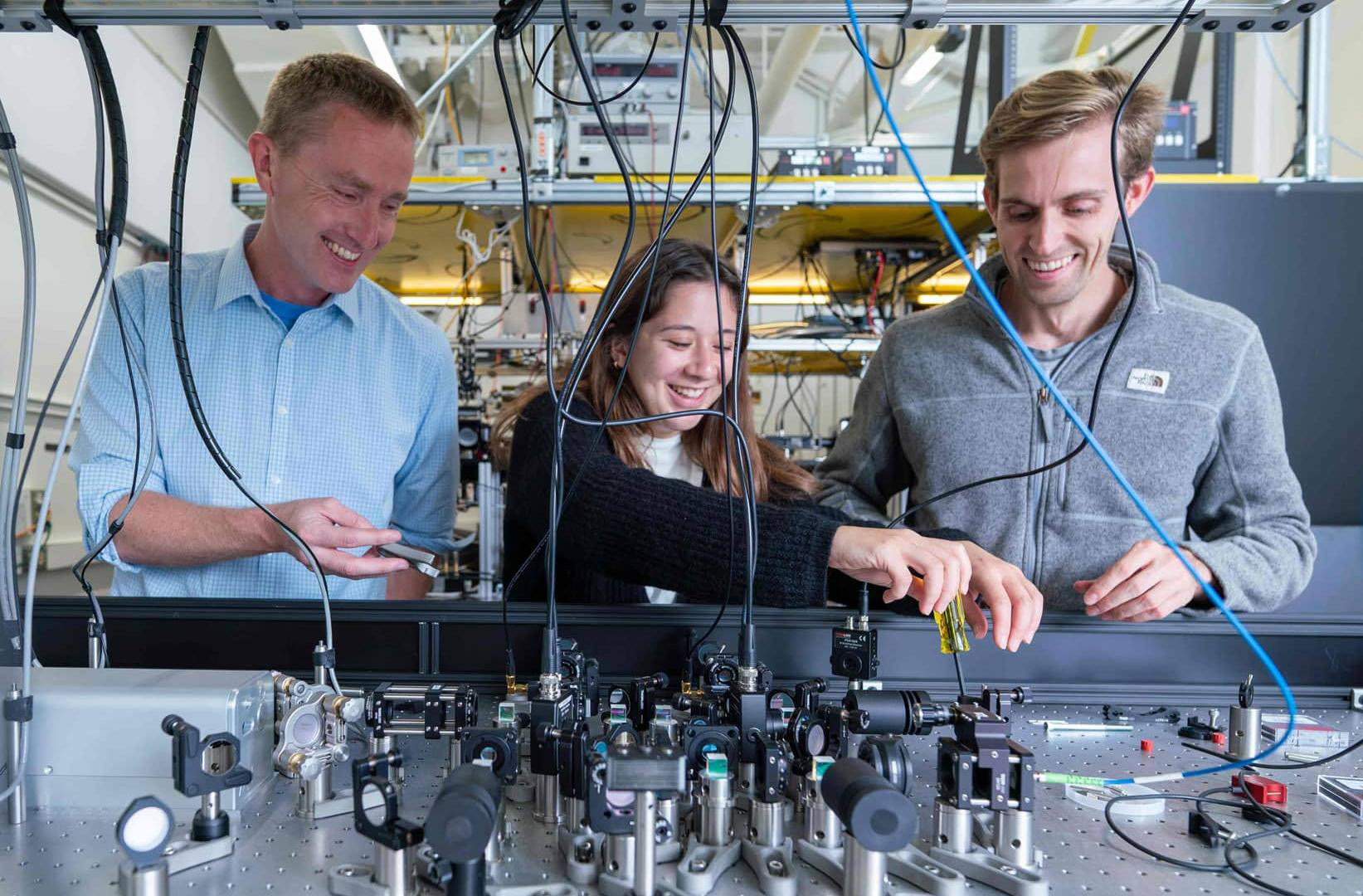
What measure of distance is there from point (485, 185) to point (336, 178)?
1176 mm

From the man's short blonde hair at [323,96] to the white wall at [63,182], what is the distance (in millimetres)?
1246

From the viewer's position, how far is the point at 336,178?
1225 millimetres

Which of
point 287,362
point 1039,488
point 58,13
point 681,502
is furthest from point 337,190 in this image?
point 1039,488

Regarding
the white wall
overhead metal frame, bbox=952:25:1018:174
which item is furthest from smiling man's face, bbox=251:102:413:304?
overhead metal frame, bbox=952:25:1018:174

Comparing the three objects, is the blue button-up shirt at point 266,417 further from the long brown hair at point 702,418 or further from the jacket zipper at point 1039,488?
the jacket zipper at point 1039,488

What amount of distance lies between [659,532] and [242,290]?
83 cm

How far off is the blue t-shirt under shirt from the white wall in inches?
48.0

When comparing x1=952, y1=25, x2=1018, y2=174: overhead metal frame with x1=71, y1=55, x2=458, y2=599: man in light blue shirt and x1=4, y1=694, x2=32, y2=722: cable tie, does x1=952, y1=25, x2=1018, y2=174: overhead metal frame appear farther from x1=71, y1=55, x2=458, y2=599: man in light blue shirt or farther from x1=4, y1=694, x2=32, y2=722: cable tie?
x1=4, y1=694, x2=32, y2=722: cable tie

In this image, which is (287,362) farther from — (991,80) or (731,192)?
(991,80)

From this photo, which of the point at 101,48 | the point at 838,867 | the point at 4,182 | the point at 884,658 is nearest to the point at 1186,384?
the point at 884,658

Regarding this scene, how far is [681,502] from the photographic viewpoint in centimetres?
94

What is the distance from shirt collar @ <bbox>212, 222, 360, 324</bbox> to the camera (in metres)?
1.29

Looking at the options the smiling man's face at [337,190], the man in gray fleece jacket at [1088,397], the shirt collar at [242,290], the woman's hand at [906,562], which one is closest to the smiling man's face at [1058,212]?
the man in gray fleece jacket at [1088,397]

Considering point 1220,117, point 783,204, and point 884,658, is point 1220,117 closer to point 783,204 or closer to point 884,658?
point 783,204
